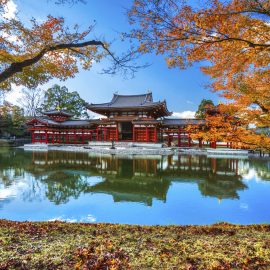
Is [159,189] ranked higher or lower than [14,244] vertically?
lower

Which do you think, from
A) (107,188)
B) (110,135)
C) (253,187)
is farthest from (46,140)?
(253,187)

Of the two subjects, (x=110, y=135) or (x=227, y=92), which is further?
(x=110, y=135)

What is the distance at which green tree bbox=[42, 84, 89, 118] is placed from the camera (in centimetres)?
4625

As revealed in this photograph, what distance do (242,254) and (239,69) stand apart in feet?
13.3

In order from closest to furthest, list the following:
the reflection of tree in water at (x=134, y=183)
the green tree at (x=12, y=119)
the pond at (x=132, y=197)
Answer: the pond at (x=132, y=197), the reflection of tree in water at (x=134, y=183), the green tree at (x=12, y=119)

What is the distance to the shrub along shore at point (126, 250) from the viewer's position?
2.63 meters

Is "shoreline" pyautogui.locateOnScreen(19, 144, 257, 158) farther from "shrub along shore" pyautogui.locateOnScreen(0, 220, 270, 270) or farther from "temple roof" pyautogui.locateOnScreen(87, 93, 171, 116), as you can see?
"shrub along shore" pyautogui.locateOnScreen(0, 220, 270, 270)

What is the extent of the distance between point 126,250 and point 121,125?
2926cm

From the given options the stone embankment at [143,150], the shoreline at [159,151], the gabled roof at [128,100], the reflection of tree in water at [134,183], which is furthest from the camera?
the gabled roof at [128,100]

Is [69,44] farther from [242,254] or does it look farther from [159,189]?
[159,189]

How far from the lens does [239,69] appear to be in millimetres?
5117

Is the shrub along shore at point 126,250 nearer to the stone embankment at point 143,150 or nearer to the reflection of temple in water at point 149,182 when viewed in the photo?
the reflection of temple in water at point 149,182

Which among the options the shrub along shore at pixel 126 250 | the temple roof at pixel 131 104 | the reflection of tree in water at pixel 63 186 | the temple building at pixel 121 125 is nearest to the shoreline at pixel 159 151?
the temple building at pixel 121 125

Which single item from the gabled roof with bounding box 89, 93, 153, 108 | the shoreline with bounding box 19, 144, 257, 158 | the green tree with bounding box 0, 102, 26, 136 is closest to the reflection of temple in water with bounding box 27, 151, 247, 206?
the shoreline with bounding box 19, 144, 257, 158
